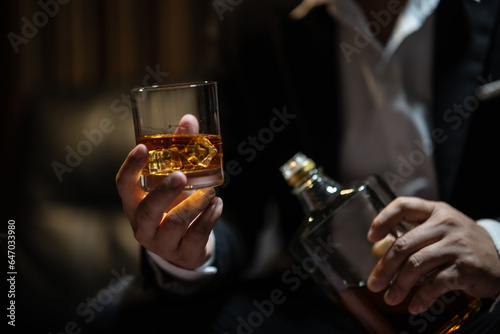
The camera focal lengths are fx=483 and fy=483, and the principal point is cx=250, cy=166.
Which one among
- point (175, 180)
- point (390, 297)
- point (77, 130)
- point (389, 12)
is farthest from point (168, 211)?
point (77, 130)

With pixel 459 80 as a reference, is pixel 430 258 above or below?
below

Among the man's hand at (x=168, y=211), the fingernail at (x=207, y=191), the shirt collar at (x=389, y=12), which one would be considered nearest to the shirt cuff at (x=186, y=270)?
the man's hand at (x=168, y=211)

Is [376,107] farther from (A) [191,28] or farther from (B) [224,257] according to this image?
(A) [191,28]

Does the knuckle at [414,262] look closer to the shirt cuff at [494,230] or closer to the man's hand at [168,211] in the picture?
the shirt cuff at [494,230]

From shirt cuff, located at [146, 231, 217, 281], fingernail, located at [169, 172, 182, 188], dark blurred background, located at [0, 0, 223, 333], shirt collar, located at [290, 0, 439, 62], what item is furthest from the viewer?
dark blurred background, located at [0, 0, 223, 333]

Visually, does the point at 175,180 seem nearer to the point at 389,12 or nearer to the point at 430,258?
the point at 430,258

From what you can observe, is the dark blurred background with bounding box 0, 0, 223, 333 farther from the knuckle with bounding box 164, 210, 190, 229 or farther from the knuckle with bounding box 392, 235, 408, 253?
the knuckle with bounding box 392, 235, 408, 253

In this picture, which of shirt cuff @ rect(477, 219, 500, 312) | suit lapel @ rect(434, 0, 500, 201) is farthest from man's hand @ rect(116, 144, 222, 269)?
suit lapel @ rect(434, 0, 500, 201)
